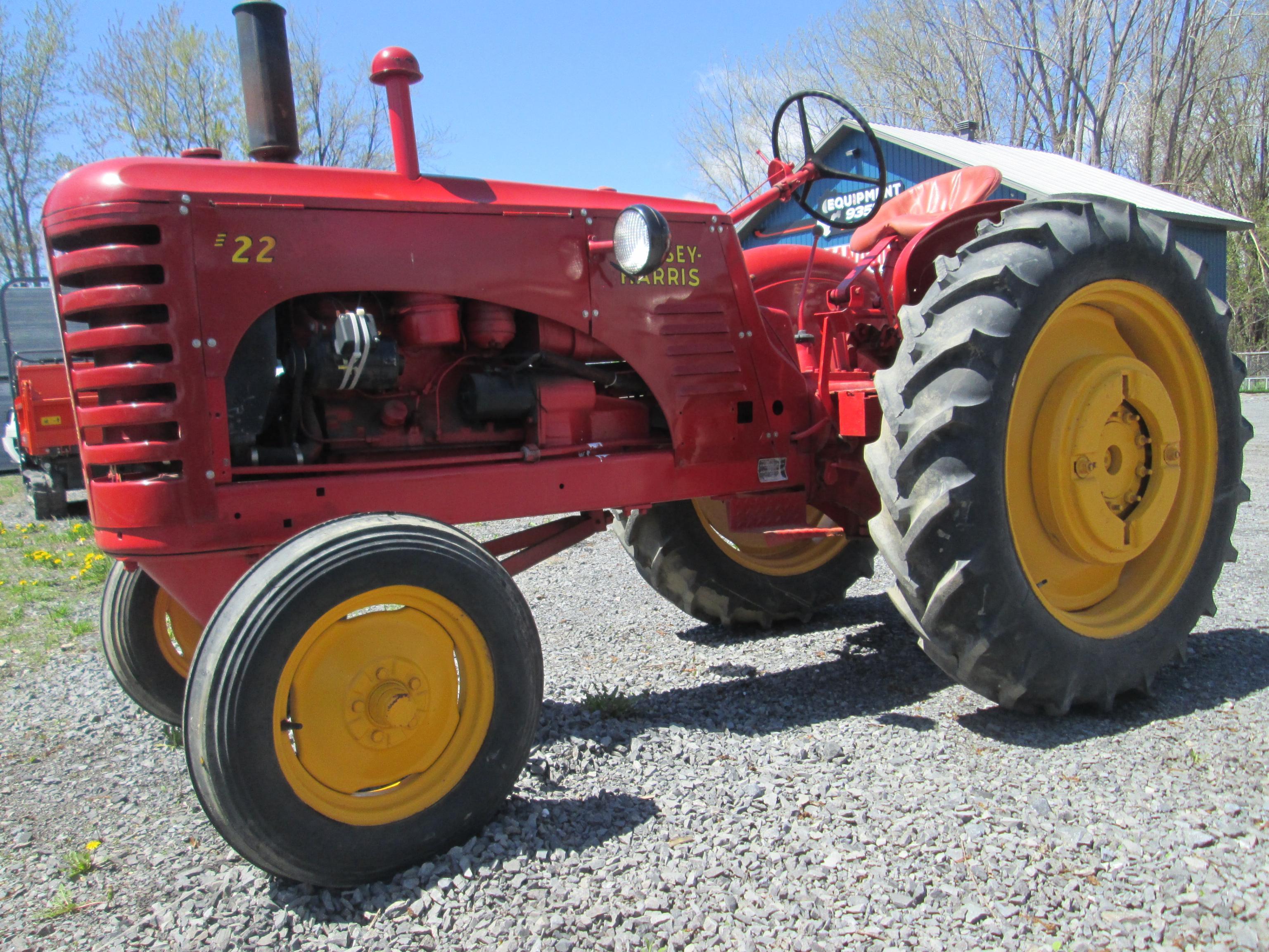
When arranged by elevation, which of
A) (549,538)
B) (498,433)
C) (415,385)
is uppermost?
(415,385)

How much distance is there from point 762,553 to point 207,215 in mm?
2829

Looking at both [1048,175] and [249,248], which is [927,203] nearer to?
[249,248]

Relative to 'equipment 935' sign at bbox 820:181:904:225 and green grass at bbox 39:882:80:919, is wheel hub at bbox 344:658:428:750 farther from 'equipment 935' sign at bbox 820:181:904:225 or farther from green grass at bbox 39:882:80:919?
'equipment 935' sign at bbox 820:181:904:225

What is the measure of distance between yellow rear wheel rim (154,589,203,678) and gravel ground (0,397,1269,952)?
318mm

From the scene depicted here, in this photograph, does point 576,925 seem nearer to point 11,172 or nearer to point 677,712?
point 677,712

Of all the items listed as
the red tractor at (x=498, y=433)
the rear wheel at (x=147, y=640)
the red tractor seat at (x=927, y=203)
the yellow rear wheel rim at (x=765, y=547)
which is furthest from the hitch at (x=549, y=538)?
the red tractor seat at (x=927, y=203)

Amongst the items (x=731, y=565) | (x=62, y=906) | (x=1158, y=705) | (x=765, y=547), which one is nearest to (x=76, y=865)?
(x=62, y=906)

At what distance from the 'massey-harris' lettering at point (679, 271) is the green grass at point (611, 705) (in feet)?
4.86

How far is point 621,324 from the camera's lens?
323cm

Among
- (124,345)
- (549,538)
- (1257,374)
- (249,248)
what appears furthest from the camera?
(1257,374)

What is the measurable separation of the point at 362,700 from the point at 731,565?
2284 mm

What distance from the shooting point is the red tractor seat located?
3943 mm

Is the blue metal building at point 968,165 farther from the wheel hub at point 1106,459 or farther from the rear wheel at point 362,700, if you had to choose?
the rear wheel at point 362,700

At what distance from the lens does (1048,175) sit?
674 inches
